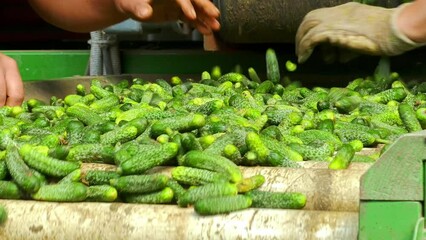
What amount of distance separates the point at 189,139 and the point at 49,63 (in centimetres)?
323

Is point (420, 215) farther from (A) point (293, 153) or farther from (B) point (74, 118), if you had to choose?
(B) point (74, 118)

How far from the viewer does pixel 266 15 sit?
5160 mm

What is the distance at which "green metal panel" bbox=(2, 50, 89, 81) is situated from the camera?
5562 millimetres

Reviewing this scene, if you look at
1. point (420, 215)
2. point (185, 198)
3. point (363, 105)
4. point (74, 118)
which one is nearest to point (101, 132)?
point (74, 118)

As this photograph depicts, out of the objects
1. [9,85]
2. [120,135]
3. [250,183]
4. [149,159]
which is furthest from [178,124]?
[9,85]

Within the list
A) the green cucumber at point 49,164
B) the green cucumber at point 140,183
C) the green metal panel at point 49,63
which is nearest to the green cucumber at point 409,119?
the green cucumber at point 140,183

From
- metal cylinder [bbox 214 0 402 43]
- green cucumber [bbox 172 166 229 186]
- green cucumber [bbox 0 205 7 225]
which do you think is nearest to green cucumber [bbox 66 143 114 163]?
green cucumber [bbox 172 166 229 186]

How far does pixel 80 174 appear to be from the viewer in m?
2.54

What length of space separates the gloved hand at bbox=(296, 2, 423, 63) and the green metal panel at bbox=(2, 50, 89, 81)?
1698 millimetres

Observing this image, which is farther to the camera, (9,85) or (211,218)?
(9,85)

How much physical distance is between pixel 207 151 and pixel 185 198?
16.1 inches

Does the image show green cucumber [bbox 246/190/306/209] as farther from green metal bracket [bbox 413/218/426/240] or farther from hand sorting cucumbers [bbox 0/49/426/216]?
green metal bracket [bbox 413/218/426/240]

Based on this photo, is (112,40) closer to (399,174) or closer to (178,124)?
(178,124)

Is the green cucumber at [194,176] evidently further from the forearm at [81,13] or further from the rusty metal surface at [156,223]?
the forearm at [81,13]
